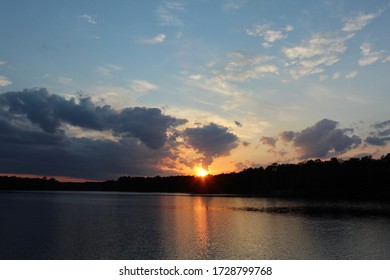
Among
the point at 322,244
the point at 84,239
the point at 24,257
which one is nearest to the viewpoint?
the point at 24,257

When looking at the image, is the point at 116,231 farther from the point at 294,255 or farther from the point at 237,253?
the point at 294,255

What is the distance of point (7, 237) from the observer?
57.9m

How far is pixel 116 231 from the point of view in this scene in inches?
2606

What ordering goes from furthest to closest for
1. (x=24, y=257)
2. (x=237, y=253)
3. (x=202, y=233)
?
(x=202, y=233), (x=237, y=253), (x=24, y=257)

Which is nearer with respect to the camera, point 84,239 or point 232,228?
point 84,239

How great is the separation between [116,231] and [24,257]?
23523 mm
